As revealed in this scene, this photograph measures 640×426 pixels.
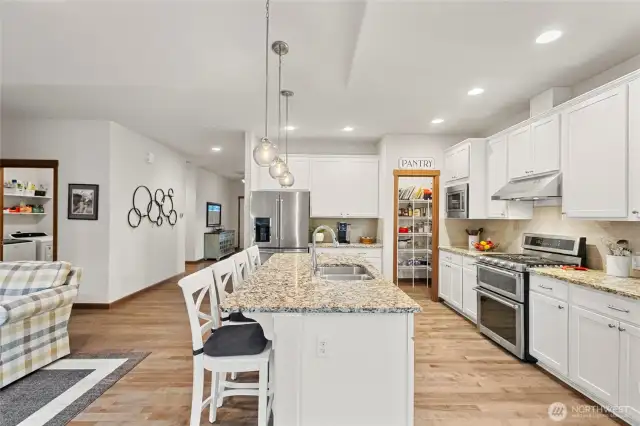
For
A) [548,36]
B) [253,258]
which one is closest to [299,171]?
[253,258]

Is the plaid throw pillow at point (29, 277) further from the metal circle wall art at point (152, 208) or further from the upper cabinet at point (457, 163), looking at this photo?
the upper cabinet at point (457, 163)

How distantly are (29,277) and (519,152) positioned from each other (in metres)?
4.95

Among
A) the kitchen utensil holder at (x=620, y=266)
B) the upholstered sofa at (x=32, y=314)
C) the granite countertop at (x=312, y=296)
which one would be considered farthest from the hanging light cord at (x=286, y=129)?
the kitchen utensil holder at (x=620, y=266)

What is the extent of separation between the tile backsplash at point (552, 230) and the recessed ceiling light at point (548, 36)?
5.24ft

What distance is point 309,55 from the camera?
273 cm

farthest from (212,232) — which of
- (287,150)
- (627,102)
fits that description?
(627,102)

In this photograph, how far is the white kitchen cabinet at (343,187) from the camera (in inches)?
215

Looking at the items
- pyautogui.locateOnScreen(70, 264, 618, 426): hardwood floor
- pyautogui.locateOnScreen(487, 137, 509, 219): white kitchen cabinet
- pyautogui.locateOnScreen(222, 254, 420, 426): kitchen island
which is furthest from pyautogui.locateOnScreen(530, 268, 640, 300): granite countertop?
pyautogui.locateOnScreen(222, 254, 420, 426): kitchen island

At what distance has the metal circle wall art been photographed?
17.6ft

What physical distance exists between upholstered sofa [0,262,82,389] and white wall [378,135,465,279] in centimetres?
394

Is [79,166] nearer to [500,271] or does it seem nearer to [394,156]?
[394,156]

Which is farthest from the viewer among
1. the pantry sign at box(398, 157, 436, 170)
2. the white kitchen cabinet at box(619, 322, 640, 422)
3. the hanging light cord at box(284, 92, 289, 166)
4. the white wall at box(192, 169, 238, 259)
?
the white wall at box(192, 169, 238, 259)

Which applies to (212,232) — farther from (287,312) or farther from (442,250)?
(287,312)

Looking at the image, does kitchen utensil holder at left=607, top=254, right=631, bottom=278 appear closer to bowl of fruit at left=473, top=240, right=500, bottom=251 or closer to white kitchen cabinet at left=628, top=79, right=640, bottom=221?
white kitchen cabinet at left=628, top=79, right=640, bottom=221
